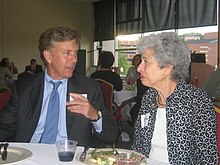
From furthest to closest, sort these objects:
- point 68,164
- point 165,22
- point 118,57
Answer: point 118,57 < point 165,22 < point 68,164

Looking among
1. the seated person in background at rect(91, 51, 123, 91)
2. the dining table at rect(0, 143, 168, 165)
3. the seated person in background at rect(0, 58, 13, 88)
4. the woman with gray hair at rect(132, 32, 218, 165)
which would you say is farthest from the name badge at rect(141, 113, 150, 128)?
the seated person in background at rect(0, 58, 13, 88)

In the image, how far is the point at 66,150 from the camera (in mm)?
1328

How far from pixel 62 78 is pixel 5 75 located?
630 centimetres

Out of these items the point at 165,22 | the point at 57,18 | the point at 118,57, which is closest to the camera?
the point at 165,22

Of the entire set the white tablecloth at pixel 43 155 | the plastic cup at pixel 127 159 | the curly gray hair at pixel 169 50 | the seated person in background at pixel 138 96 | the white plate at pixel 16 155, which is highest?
the curly gray hair at pixel 169 50

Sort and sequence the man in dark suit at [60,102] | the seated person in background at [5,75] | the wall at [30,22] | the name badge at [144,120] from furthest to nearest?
the wall at [30,22]
the seated person in background at [5,75]
the man in dark suit at [60,102]
the name badge at [144,120]

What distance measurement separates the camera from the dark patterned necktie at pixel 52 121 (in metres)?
1.91

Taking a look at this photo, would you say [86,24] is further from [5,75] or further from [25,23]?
[5,75]

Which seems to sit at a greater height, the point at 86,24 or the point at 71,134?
the point at 86,24

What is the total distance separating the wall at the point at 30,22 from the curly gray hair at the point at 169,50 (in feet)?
29.9

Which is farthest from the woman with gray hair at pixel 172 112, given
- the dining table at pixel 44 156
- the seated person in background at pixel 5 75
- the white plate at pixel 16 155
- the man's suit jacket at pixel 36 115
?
the seated person in background at pixel 5 75

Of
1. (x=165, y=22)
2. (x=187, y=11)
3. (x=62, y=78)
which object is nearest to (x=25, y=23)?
(x=165, y=22)

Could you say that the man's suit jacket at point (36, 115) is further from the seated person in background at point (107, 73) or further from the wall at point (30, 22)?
the wall at point (30, 22)

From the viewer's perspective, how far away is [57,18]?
11.2 metres
